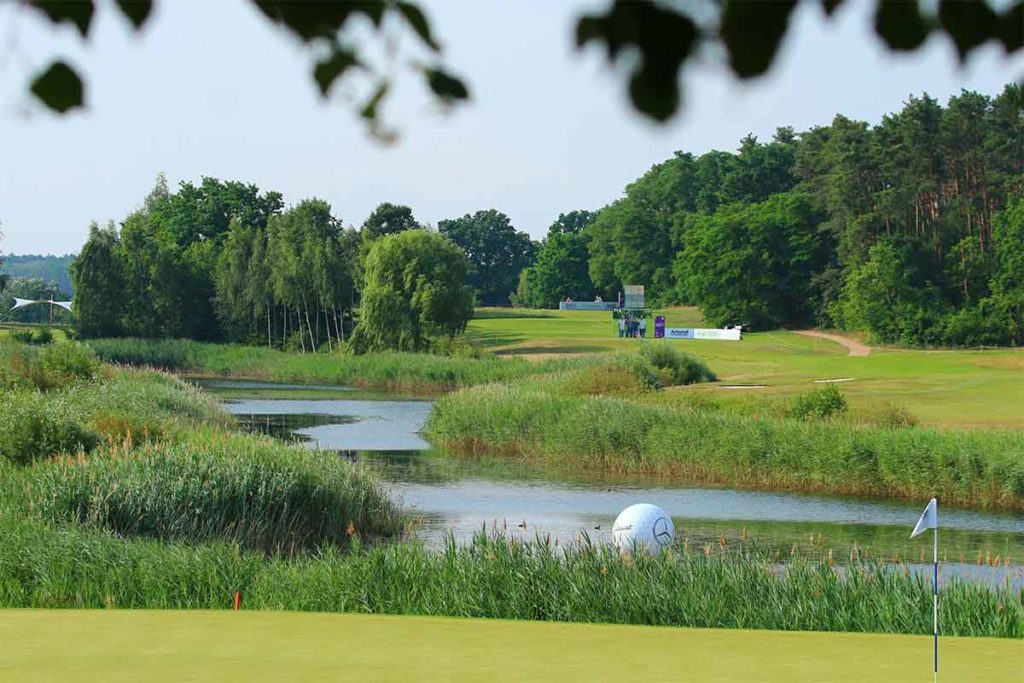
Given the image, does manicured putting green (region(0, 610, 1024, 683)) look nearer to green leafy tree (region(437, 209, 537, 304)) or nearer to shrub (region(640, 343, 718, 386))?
shrub (region(640, 343, 718, 386))

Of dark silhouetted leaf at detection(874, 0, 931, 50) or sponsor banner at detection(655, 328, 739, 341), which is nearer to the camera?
dark silhouetted leaf at detection(874, 0, 931, 50)

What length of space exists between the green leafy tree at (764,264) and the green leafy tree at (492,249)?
51.5 m

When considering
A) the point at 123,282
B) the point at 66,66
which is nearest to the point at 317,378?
the point at 123,282

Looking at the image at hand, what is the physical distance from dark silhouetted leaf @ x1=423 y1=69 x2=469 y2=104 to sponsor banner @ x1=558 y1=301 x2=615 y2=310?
116m

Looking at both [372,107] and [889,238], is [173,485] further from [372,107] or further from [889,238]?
[889,238]

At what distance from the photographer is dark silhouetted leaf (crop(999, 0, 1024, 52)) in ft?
6.54

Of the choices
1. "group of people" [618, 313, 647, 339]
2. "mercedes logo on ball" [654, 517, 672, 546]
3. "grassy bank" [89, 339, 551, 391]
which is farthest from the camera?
"group of people" [618, 313, 647, 339]

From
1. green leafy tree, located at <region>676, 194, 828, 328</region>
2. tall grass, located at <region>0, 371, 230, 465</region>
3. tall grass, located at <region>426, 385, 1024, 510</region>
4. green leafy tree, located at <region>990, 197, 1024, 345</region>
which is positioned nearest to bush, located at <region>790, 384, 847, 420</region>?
tall grass, located at <region>426, 385, 1024, 510</region>

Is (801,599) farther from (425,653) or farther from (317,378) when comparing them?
(317,378)

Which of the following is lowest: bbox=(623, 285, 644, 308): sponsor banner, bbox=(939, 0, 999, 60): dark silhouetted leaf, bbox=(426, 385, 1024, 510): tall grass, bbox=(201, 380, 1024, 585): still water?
bbox=(201, 380, 1024, 585): still water

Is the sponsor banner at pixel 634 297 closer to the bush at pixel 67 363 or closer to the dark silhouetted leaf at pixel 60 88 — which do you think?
the bush at pixel 67 363

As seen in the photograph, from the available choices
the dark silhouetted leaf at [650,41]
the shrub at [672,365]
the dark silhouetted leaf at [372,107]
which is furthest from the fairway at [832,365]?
the dark silhouetted leaf at [650,41]

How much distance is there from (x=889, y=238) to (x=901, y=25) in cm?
6946

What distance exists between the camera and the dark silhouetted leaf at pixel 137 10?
2002 mm
